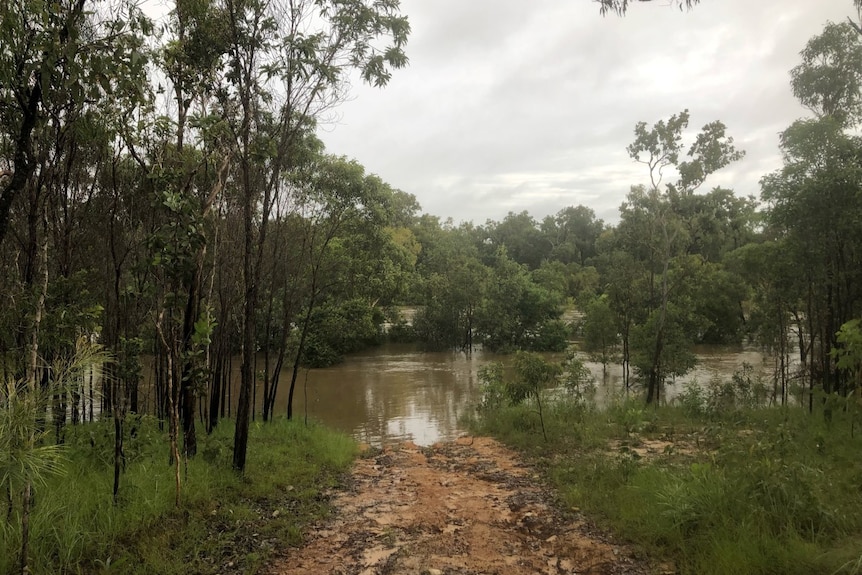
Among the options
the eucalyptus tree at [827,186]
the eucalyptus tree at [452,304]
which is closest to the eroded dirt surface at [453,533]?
the eucalyptus tree at [827,186]

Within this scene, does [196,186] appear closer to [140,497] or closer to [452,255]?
[140,497]

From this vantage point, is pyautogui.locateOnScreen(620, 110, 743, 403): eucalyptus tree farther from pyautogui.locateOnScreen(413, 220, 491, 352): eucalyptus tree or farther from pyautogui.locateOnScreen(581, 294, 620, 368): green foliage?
pyautogui.locateOnScreen(413, 220, 491, 352): eucalyptus tree

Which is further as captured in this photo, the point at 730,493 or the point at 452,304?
the point at 452,304

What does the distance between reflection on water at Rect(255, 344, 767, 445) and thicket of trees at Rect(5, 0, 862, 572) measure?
77.6 inches

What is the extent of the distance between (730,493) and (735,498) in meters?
0.07

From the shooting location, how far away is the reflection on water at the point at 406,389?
14.9 meters

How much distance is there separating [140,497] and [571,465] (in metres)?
5.92

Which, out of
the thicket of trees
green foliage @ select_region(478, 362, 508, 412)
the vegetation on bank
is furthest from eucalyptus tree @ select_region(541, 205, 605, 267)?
the vegetation on bank

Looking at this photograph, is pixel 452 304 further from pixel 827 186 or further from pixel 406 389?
pixel 827 186

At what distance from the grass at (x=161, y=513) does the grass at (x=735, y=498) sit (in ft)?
11.6

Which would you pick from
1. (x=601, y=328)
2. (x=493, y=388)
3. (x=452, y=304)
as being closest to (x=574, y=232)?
(x=452, y=304)

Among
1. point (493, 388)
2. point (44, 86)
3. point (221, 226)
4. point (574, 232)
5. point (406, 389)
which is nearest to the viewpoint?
point (44, 86)

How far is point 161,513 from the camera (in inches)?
198

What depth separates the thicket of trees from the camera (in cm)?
368
